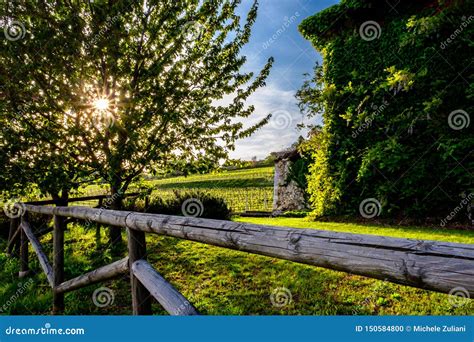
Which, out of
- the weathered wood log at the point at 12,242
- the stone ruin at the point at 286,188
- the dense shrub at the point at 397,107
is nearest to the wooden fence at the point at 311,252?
the weathered wood log at the point at 12,242

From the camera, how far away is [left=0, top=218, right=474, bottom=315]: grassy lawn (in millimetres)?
3277

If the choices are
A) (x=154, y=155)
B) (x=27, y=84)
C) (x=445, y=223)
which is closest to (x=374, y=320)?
(x=154, y=155)

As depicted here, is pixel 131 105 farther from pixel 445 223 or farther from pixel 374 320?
pixel 445 223

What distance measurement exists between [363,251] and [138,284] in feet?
6.55

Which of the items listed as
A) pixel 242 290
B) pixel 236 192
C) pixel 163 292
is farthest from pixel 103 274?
pixel 236 192

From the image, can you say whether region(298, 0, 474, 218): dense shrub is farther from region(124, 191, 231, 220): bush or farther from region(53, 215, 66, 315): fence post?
region(53, 215, 66, 315): fence post

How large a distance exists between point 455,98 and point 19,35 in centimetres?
1086

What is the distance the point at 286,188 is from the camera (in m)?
18.8

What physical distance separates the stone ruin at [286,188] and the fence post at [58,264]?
1493 cm

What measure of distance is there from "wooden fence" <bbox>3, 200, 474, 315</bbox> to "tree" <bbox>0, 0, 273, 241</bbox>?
2.97 meters

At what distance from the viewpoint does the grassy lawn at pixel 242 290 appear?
3277 millimetres

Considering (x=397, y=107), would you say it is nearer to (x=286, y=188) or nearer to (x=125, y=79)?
(x=125, y=79)

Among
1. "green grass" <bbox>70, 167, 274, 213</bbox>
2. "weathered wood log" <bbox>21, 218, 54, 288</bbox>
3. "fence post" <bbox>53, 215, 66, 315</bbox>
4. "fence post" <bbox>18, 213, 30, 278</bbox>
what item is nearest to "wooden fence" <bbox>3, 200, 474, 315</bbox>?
"fence post" <bbox>53, 215, 66, 315</bbox>

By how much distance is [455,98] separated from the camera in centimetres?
827
